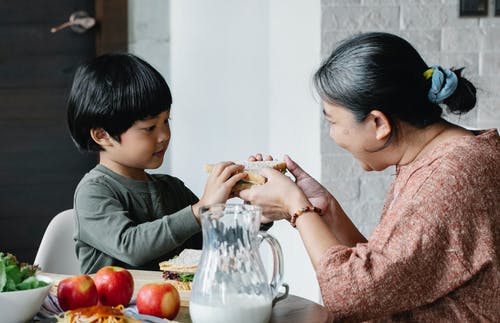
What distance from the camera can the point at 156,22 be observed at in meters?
3.07

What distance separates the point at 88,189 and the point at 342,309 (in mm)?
710

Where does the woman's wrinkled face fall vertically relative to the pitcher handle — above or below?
above

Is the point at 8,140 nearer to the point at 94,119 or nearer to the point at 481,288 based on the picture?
the point at 94,119

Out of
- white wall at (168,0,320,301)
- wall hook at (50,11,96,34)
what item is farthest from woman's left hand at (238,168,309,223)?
wall hook at (50,11,96,34)

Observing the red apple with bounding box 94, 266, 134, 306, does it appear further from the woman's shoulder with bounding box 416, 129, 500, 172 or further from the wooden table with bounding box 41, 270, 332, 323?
the woman's shoulder with bounding box 416, 129, 500, 172

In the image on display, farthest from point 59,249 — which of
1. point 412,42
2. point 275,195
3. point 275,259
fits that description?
point 412,42

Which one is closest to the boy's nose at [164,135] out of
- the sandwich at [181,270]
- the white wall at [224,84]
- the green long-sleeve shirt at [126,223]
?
the green long-sleeve shirt at [126,223]

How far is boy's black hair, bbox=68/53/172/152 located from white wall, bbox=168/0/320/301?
1.14 metres

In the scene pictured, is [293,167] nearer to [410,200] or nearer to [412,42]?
[410,200]

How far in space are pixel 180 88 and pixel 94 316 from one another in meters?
1.95

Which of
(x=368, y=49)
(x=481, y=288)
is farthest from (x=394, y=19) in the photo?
(x=481, y=288)

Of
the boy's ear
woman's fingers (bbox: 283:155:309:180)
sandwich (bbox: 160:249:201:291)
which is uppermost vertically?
the boy's ear

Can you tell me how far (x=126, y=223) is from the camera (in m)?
1.75

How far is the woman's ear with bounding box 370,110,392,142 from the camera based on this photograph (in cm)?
149
